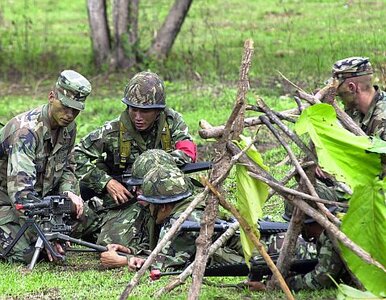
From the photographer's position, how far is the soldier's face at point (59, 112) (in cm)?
805

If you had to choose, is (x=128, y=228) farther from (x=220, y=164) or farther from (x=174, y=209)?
(x=220, y=164)

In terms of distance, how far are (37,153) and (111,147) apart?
939mm

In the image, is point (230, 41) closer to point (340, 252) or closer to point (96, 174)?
point (96, 174)

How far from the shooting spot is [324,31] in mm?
19000

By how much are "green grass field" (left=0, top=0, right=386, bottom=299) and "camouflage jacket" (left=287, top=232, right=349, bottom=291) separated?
7.35 feet

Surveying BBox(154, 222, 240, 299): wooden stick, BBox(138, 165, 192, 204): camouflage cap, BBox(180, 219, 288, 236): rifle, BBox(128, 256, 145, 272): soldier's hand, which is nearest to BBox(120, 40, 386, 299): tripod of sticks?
BBox(154, 222, 240, 299): wooden stick

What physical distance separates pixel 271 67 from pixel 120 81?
2615 millimetres

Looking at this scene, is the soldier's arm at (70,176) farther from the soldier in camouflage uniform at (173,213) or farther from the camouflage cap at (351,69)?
the camouflage cap at (351,69)

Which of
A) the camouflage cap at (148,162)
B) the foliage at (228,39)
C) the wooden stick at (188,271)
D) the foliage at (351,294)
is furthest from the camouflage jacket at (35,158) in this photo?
the foliage at (228,39)

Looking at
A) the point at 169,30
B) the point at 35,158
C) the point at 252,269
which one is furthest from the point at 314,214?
the point at 169,30

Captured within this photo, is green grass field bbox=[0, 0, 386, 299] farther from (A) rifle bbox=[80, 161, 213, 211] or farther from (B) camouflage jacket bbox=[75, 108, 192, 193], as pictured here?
(B) camouflage jacket bbox=[75, 108, 192, 193]

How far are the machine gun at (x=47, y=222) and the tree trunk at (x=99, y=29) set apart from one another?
31.1ft

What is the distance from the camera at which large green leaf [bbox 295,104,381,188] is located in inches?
219

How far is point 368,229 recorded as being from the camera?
550 cm
